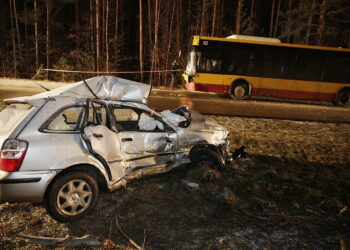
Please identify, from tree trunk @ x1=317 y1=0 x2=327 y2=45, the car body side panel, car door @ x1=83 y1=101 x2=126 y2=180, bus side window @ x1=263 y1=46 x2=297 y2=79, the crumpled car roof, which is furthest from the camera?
tree trunk @ x1=317 y1=0 x2=327 y2=45

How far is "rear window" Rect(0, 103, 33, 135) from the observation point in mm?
3766

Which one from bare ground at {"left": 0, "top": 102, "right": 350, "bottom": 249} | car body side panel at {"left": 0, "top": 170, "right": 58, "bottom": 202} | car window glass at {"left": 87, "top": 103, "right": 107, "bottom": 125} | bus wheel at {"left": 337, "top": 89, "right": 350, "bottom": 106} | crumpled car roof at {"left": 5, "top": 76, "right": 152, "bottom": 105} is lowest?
bare ground at {"left": 0, "top": 102, "right": 350, "bottom": 249}

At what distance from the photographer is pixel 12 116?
398 cm

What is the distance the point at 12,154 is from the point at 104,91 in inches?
62.6

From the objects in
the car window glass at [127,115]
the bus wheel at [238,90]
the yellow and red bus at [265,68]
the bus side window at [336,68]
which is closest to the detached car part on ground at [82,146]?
the car window glass at [127,115]

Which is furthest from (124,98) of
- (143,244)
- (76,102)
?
(143,244)

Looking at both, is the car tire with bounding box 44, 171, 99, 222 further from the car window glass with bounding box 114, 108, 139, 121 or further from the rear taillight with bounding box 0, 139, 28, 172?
the car window glass with bounding box 114, 108, 139, 121

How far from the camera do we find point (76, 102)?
4195 millimetres

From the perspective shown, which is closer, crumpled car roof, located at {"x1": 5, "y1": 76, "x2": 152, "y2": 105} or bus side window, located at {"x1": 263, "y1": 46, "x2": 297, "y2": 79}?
crumpled car roof, located at {"x1": 5, "y1": 76, "x2": 152, "y2": 105}

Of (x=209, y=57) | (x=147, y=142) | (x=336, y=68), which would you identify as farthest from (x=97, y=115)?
(x=336, y=68)

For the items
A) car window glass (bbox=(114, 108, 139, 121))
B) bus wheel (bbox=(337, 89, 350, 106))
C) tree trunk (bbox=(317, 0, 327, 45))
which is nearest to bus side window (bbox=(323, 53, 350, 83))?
Answer: bus wheel (bbox=(337, 89, 350, 106))

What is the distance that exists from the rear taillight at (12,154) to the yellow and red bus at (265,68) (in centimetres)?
1302

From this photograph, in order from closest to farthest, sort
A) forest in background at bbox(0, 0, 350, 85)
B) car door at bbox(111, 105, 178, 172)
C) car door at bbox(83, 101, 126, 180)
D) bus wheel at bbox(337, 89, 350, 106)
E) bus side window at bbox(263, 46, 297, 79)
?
car door at bbox(83, 101, 126, 180) < car door at bbox(111, 105, 178, 172) < bus side window at bbox(263, 46, 297, 79) < bus wheel at bbox(337, 89, 350, 106) < forest in background at bbox(0, 0, 350, 85)

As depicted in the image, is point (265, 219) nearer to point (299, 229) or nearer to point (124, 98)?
point (299, 229)
